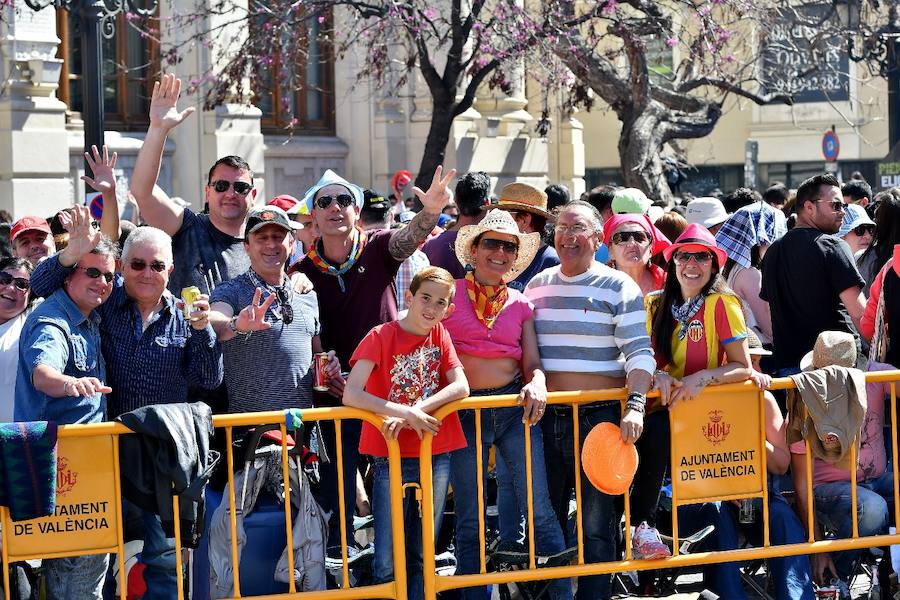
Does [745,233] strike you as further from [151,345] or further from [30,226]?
[30,226]

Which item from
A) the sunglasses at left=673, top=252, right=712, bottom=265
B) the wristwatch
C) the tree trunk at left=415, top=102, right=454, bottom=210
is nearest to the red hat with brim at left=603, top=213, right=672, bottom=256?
the sunglasses at left=673, top=252, right=712, bottom=265

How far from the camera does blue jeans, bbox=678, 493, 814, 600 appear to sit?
→ 649 centimetres

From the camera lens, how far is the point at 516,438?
6.21 metres

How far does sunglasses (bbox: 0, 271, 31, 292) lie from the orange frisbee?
273cm

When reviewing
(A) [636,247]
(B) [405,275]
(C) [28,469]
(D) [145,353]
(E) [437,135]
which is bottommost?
(C) [28,469]

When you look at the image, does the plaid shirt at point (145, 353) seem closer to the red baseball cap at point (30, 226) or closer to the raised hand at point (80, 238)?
the raised hand at point (80, 238)

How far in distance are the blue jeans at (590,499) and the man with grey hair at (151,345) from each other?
152 centimetres

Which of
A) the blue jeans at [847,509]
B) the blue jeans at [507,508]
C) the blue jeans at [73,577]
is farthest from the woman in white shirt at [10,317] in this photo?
the blue jeans at [847,509]

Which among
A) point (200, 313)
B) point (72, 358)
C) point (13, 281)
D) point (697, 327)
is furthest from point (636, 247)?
point (13, 281)

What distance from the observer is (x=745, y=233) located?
8.62 m

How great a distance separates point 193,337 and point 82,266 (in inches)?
21.2

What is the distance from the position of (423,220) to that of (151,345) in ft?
4.61

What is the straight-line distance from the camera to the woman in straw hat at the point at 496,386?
6.20 metres

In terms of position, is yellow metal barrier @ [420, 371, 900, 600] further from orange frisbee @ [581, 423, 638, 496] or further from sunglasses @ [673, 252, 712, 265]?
sunglasses @ [673, 252, 712, 265]
